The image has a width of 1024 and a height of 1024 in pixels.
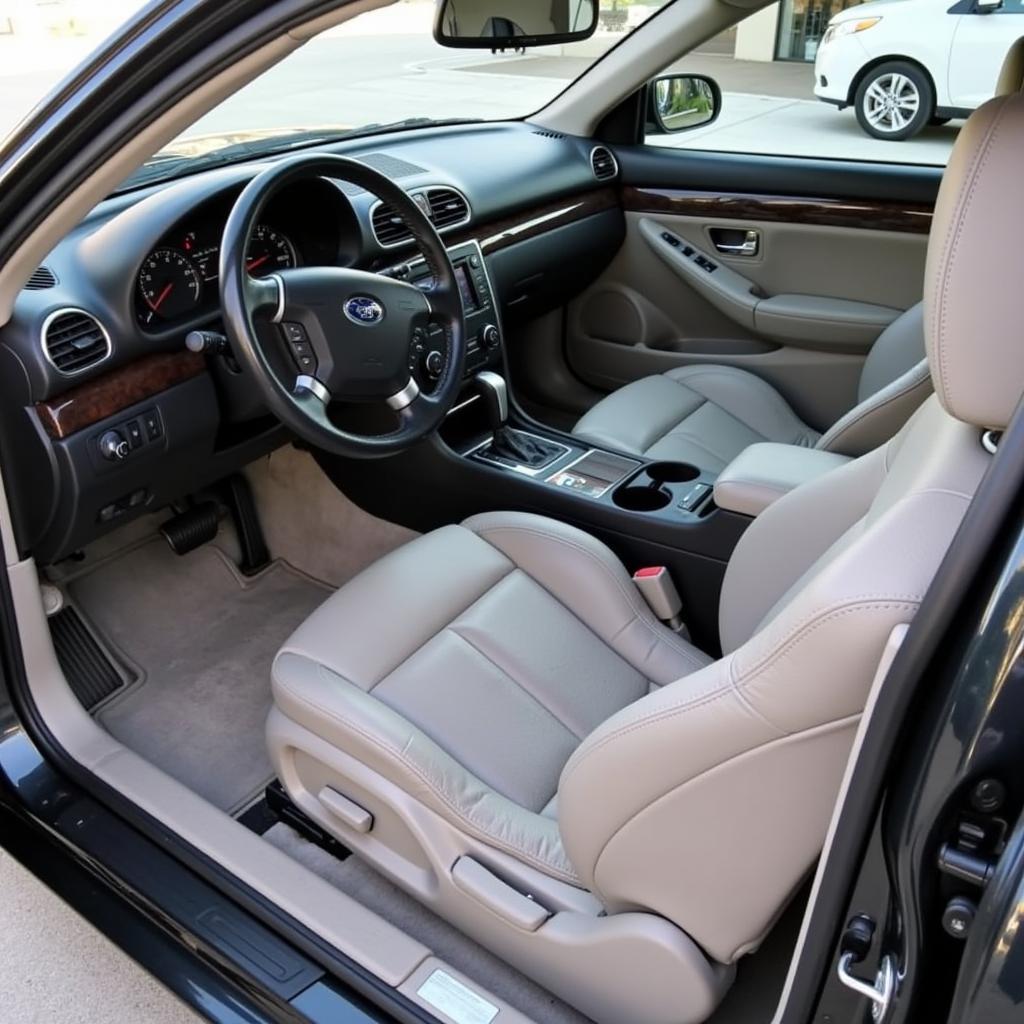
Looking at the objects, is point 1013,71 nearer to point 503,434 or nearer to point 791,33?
point 503,434

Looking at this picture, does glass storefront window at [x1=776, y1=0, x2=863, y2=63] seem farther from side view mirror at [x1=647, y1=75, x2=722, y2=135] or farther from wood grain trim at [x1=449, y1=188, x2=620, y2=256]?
wood grain trim at [x1=449, y1=188, x2=620, y2=256]

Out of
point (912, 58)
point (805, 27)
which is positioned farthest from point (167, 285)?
point (805, 27)

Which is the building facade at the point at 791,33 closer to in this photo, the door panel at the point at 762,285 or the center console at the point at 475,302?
the door panel at the point at 762,285

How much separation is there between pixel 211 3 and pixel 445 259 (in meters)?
0.98

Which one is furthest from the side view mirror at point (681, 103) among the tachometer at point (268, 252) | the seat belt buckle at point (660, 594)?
the seat belt buckle at point (660, 594)

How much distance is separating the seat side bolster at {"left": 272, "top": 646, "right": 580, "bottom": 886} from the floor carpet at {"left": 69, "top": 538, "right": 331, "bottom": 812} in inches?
20.2

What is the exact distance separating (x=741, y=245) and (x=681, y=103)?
53 cm

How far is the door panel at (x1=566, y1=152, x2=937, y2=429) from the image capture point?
8.52ft

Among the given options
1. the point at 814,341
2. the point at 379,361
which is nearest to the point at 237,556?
the point at 379,361

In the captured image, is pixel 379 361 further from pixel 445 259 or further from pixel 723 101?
pixel 723 101

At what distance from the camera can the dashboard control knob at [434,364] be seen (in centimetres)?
190

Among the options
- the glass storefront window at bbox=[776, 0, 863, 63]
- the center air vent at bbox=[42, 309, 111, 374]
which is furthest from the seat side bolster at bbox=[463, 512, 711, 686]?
the glass storefront window at bbox=[776, 0, 863, 63]

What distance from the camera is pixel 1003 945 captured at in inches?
30.8

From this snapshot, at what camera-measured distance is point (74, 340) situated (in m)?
1.58
